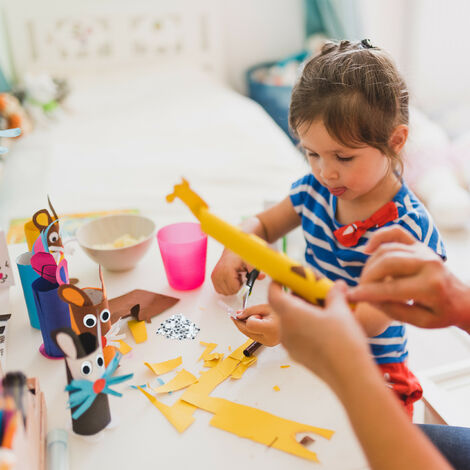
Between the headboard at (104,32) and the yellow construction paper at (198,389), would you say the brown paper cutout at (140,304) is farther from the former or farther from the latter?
the headboard at (104,32)

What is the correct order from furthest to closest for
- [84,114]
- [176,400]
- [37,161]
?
1. [84,114]
2. [37,161]
3. [176,400]

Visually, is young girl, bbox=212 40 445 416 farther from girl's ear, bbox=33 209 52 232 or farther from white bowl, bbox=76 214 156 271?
girl's ear, bbox=33 209 52 232

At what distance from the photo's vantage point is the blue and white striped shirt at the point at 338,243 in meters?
0.95

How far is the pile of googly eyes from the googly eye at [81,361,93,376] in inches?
9.5

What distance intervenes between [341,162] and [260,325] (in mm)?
363

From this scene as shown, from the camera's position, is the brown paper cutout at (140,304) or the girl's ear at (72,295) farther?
the brown paper cutout at (140,304)

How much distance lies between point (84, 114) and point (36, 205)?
995 mm

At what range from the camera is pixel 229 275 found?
0.96 metres

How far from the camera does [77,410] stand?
631 millimetres

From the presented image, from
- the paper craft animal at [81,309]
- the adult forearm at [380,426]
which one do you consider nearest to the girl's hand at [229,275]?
the paper craft animal at [81,309]

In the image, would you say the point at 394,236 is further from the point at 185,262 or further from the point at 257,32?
the point at 257,32

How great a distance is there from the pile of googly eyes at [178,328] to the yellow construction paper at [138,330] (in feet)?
0.08

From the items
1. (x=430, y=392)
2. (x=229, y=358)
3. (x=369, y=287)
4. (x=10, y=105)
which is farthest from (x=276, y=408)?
(x=10, y=105)

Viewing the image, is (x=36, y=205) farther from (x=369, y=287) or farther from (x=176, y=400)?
(x=369, y=287)
